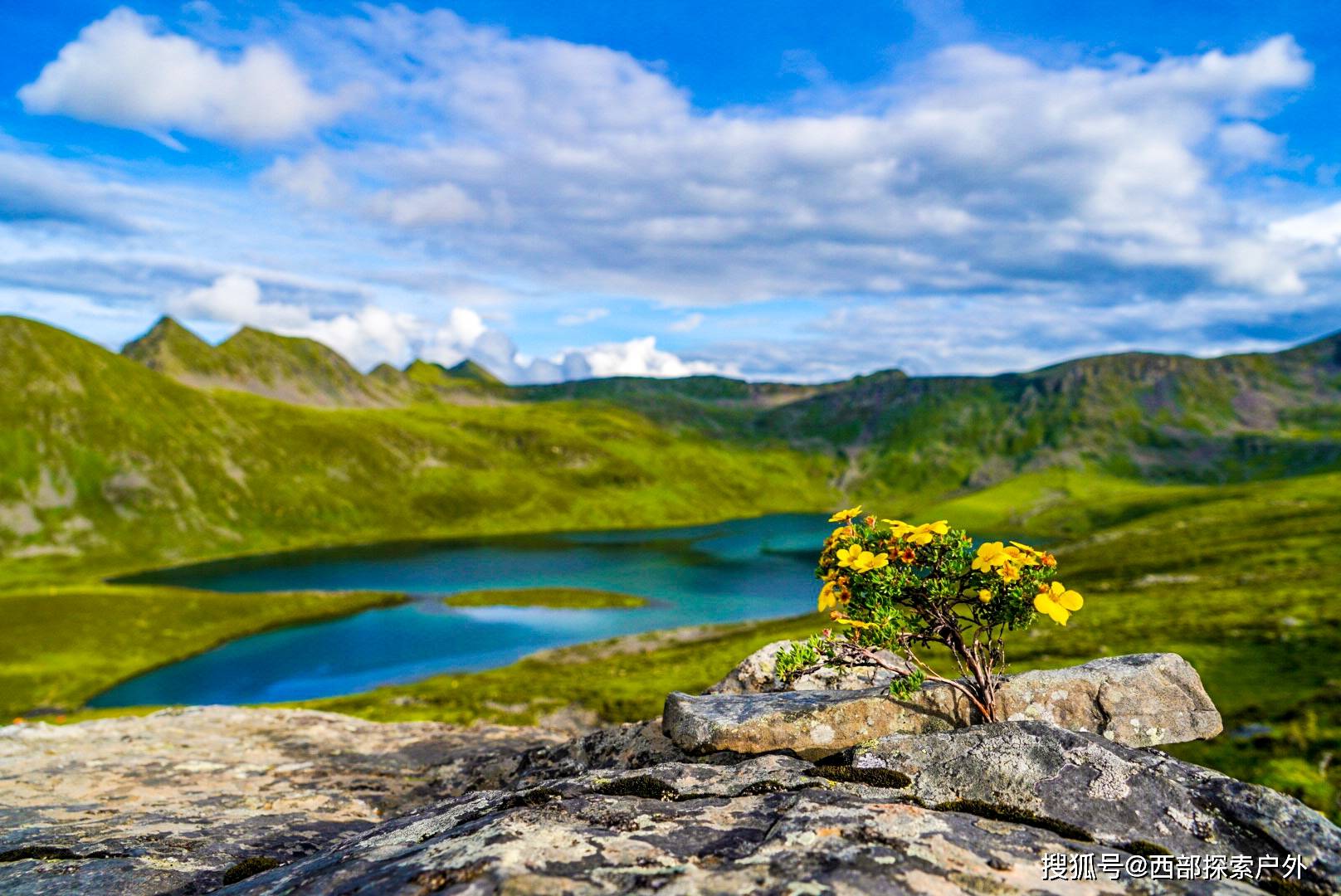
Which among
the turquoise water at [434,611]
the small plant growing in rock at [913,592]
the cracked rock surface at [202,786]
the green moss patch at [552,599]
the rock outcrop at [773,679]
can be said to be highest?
the small plant growing in rock at [913,592]

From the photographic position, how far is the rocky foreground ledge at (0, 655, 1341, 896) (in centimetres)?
545

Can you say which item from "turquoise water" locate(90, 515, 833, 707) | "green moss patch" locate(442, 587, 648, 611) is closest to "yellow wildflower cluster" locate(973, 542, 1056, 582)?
"turquoise water" locate(90, 515, 833, 707)

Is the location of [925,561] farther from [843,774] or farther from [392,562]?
[392,562]

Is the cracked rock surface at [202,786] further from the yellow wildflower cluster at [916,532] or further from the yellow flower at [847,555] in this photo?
the yellow wildflower cluster at [916,532]

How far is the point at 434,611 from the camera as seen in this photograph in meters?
121

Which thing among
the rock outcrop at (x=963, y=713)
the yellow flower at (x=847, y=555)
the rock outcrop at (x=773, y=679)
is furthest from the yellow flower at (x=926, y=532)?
the rock outcrop at (x=773, y=679)

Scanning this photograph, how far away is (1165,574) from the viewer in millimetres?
96875

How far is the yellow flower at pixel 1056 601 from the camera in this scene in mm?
7555

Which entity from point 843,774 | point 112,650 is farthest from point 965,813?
point 112,650

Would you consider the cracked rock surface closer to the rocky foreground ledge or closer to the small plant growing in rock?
the rocky foreground ledge

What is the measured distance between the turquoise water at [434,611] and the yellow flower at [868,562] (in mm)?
88544

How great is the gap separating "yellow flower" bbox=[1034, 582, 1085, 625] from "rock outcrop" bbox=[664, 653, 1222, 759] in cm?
224

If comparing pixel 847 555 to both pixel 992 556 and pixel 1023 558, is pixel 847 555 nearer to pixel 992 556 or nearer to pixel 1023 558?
pixel 992 556

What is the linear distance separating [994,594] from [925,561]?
865mm
